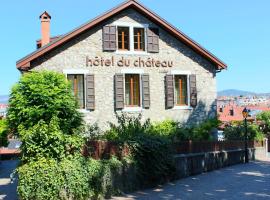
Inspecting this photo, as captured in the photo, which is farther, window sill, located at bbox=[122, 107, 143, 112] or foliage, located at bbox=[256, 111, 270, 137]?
foliage, located at bbox=[256, 111, 270, 137]

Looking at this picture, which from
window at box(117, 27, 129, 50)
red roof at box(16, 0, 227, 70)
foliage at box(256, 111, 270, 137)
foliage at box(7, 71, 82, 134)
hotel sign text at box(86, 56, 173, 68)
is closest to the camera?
foliage at box(7, 71, 82, 134)

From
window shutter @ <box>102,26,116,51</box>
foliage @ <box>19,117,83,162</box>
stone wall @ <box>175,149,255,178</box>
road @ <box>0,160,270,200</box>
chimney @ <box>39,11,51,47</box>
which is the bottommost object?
road @ <box>0,160,270,200</box>

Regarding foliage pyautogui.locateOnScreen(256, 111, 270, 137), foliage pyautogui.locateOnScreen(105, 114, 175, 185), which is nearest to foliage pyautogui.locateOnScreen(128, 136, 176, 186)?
foliage pyautogui.locateOnScreen(105, 114, 175, 185)

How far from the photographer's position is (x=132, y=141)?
1480 cm

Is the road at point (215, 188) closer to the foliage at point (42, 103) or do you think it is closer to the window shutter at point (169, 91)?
the foliage at point (42, 103)

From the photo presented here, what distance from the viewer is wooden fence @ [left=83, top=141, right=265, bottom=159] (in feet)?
44.7

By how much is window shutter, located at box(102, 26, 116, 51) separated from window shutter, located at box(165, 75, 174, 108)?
10.3ft

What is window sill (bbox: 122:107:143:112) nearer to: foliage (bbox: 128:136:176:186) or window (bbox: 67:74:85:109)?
window (bbox: 67:74:85:109)

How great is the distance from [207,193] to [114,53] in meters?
10.3

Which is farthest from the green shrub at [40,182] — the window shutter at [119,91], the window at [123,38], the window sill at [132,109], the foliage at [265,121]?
the foliage at [265,121]

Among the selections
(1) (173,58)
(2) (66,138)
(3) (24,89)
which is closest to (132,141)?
(2) (66,138)

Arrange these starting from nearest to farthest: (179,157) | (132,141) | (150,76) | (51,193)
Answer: (51,193) → (132,141) → (179,157) → (150,76)

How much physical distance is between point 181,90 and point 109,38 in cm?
469

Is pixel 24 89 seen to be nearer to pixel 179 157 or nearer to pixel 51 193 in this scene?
pixel 51 193
